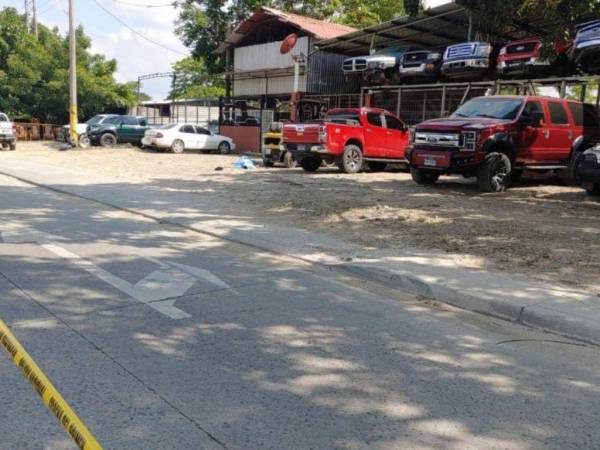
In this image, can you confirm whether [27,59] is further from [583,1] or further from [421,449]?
[421,449]

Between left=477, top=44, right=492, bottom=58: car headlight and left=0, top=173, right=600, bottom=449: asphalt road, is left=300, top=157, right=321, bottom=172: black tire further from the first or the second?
left=0, top=173, right=600, bottom=449: asphalt road

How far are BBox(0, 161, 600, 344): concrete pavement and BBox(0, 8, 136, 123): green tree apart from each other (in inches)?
1173

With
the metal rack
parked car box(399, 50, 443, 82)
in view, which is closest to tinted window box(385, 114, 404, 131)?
the metal rack

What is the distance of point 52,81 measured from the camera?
38.8 m

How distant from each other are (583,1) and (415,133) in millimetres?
4271

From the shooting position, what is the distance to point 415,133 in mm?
13438

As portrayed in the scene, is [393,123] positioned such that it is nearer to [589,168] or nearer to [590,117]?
[590,117]

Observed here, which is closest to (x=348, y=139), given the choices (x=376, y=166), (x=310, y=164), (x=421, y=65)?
(x=310, y=164)

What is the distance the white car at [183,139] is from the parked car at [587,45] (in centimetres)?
1734

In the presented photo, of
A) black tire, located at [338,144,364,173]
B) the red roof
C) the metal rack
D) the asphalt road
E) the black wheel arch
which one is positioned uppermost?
the red roof

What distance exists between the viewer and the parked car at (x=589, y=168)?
10914 mm

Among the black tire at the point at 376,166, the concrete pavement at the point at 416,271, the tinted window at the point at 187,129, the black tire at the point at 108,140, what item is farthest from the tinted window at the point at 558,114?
the black tire at the point at 108,140

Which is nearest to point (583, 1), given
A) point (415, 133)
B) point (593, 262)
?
point (415, 133)

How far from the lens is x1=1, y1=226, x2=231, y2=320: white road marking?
17.6 ft
